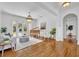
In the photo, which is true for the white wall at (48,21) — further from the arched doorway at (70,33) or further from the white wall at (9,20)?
the white wall at (9,20)

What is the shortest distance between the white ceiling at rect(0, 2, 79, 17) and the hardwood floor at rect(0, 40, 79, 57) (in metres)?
0.88

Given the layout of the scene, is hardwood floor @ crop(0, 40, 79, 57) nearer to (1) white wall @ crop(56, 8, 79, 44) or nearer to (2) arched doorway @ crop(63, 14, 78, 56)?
(2) arched doorway @ crop(63, 14, 78, 56)

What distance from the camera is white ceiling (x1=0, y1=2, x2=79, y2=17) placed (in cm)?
271

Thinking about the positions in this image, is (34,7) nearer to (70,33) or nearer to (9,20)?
(9,20)

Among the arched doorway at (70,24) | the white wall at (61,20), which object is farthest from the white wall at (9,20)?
the arched doorway at (70,24)

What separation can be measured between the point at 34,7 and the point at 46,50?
1287 mm

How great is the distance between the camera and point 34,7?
279 cm

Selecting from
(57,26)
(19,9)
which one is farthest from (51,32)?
(19,9)

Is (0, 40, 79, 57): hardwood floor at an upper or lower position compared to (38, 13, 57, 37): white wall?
lower

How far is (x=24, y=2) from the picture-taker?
2799 millimetres

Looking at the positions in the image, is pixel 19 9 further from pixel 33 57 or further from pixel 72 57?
pixel 72 57

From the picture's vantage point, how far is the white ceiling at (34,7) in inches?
107

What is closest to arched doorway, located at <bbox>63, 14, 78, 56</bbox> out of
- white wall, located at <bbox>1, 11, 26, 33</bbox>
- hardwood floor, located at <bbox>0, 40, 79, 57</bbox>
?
hardwood floor, located at <bbox>0, 40, 79, 57</bbox>

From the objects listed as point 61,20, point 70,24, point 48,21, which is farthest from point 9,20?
point 70,24
